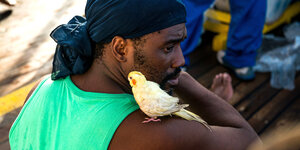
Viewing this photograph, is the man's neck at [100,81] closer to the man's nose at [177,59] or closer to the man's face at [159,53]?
the man's face at [159,53]

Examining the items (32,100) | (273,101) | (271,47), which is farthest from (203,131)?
(271,47)

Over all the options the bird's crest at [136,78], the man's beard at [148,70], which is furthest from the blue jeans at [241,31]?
the bird's crest at [136,78]

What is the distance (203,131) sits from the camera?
1.07 m

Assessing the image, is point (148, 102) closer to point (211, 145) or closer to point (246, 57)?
point (211, 145)

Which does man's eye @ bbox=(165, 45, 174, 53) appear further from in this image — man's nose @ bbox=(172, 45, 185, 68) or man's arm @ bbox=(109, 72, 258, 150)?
man's arm @ bbox=(109, 72, 258, 150)

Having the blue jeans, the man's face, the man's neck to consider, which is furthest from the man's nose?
the blue jeans

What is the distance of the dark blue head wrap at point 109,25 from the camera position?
1.06m

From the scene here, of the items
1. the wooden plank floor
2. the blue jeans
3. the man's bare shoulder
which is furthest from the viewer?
the blue jeans

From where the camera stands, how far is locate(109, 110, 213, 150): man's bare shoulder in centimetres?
96

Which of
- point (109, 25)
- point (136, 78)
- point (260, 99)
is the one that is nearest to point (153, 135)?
point (136, 78)

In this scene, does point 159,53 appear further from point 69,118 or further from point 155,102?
point 69,118

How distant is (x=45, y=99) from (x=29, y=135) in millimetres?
145

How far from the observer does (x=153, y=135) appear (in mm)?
960

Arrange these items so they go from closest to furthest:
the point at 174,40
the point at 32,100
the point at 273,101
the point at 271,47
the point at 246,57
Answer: the point at 174,40
the point at 32,100
the point at 273,101
the point at 246,57
the point at 271,47
